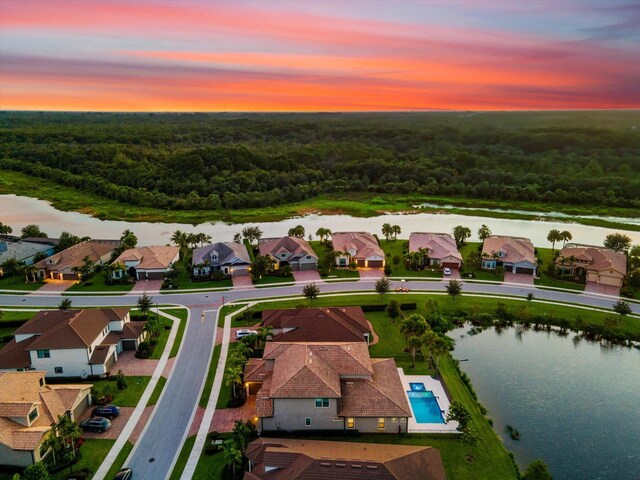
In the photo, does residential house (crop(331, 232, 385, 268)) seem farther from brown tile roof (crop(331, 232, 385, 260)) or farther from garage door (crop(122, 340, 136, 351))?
garage door (crop(122, 340, 136, 351))

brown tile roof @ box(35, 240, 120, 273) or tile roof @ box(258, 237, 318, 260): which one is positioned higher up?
tile roof @ box(258, 237, 318, 260)

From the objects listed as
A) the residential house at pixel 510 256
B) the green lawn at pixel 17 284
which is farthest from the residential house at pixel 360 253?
the green lawn at pixel 17 284

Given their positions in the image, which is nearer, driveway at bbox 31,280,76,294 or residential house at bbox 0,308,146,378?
residential house at bbox 0,308,146,378

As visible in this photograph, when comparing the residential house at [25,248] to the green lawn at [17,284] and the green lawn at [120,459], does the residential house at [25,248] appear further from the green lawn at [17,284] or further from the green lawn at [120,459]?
the green lawn at [120,459]

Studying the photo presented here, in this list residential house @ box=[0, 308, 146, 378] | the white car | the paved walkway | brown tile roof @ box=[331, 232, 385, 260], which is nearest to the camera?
the paved walkway

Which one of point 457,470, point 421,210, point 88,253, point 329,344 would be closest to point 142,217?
point 88,253

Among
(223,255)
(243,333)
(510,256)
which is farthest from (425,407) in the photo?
(223,255)

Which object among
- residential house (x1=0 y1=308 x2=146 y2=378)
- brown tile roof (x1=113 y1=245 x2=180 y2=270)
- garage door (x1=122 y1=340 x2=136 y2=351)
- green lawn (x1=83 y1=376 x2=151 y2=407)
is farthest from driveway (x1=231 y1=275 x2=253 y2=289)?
green lawn (x1=83 y1=376 x2=151 y2=407)
